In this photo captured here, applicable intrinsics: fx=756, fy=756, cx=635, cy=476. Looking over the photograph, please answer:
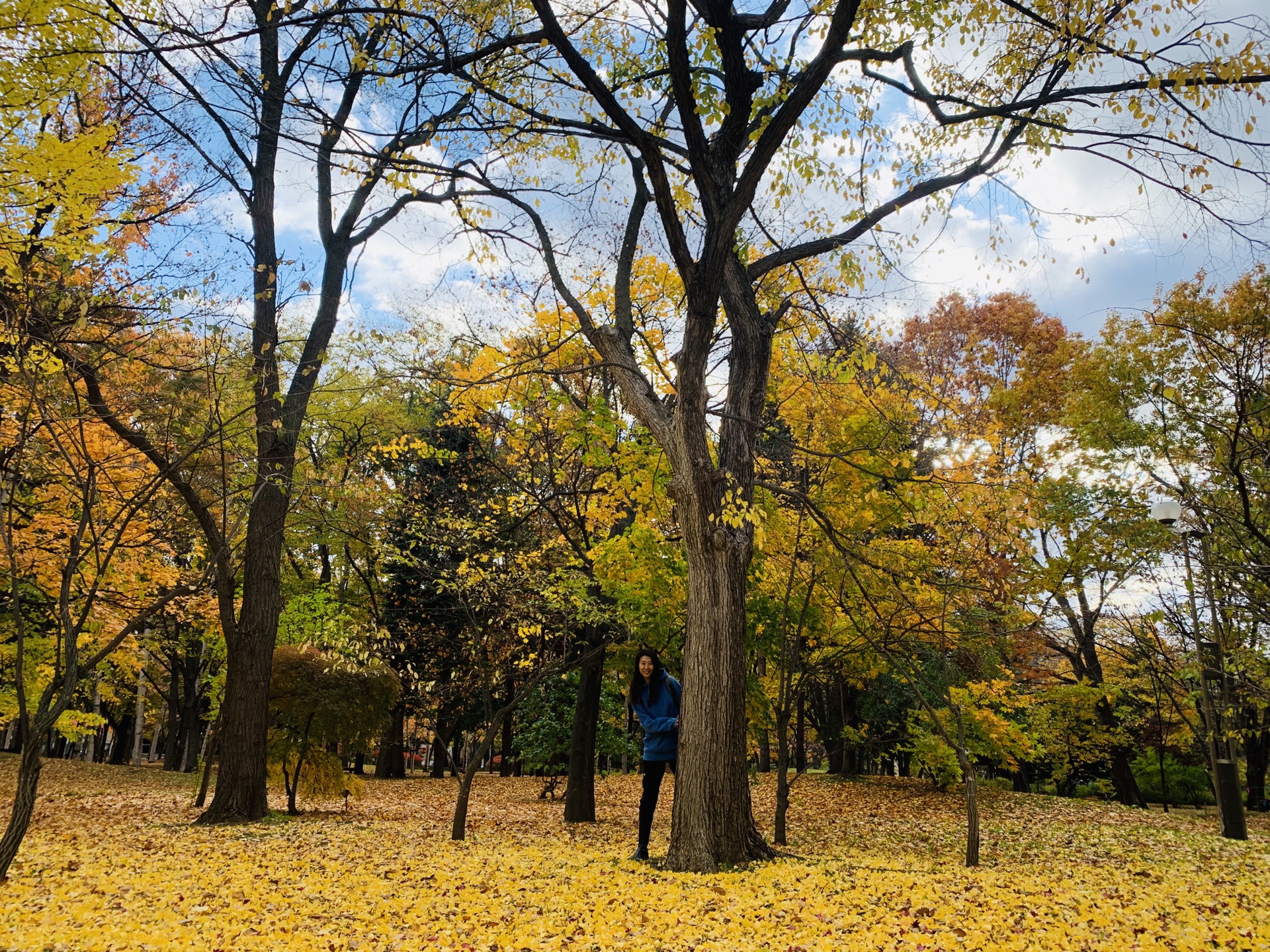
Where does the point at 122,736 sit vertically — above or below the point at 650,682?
below

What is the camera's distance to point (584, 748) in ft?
34.3

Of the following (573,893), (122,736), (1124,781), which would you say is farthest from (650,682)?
(122,736)

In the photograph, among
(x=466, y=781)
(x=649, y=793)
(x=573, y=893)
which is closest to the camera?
(x=573, y=893)

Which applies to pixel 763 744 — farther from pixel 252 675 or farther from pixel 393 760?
pixel 252 675

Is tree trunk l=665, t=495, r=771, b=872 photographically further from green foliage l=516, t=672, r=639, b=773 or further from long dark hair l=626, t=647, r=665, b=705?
green foliage l=516, t=672, r=639, b=773

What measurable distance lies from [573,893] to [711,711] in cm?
146

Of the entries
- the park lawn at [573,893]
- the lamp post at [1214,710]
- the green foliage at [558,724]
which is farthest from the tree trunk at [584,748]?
the lamp post at [1214,710]

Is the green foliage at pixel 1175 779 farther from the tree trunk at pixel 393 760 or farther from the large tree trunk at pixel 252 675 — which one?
the large tree trunk at pixel 252 675

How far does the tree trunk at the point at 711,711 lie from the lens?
523 centimetres

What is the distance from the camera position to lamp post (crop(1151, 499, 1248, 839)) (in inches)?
382

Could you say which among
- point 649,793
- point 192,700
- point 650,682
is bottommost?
point 192,700

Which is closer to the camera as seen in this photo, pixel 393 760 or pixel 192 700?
pixel 192 700

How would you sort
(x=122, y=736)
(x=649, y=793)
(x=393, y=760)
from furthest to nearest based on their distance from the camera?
(x=122, y=736) < (x=393, y=760) < (x=649, y=793)

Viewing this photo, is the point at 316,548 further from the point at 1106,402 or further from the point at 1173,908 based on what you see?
the point at 1173,908
